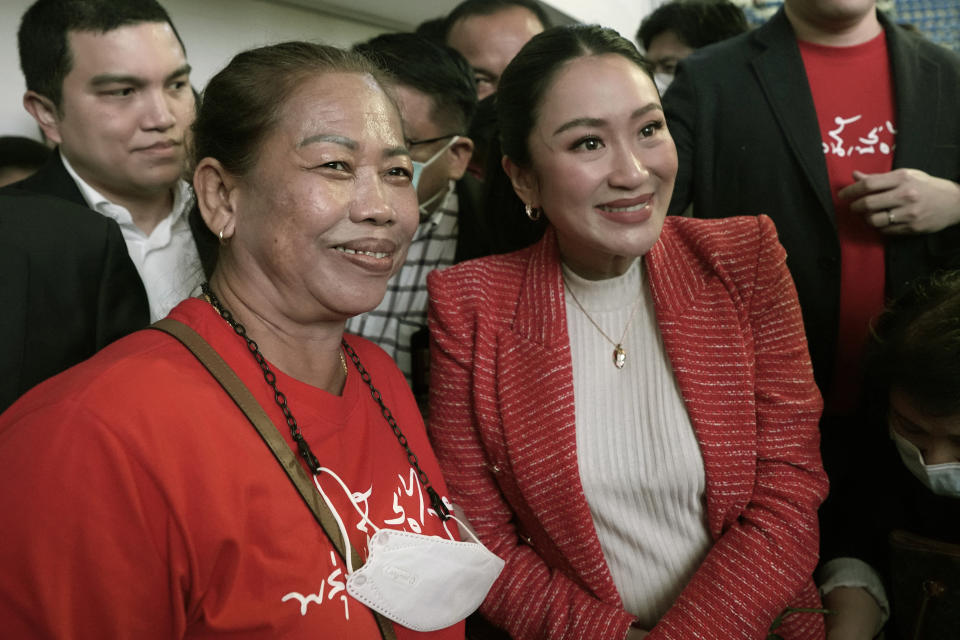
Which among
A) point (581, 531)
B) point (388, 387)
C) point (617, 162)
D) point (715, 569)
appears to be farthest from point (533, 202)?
point (715, 569)

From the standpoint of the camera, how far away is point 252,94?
121cm

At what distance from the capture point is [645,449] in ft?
4.86

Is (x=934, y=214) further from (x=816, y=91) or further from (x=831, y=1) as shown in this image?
(x=831, y=1)

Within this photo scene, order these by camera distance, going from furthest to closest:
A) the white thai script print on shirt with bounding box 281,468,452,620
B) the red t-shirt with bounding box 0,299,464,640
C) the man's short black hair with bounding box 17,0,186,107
A: the man's short black hair with bounding box 17,0,186,107 < the white thai script print on shirt with bounding box 281,468,452,620 < the red t-shirt with bounding box 0,299,464,640

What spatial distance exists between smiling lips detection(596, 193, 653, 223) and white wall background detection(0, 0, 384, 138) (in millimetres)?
1242

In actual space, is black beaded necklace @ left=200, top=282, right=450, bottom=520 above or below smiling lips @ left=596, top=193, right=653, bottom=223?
below

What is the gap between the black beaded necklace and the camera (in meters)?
1.12

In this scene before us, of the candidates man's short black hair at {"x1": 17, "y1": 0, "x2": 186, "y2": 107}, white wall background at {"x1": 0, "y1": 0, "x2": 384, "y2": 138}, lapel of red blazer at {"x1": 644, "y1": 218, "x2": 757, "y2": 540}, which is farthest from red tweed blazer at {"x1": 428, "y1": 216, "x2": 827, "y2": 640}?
white wall background at {"x1": 0, "y1": 0, "x2": 384, "y2": 138}

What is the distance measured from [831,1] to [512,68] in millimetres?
900

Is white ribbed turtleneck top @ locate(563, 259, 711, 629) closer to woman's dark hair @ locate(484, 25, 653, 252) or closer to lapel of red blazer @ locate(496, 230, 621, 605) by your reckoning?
lapel of red blazer @ locate(496, 230, 621, 605)

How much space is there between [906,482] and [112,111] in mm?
1939

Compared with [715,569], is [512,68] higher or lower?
higher

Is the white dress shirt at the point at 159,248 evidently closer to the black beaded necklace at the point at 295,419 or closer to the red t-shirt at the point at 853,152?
the black beaded necklace at the point at 295,419

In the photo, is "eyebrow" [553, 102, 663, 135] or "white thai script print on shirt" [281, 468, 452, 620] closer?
"white thai script print on shirt" [281, 468, 452, 620]
